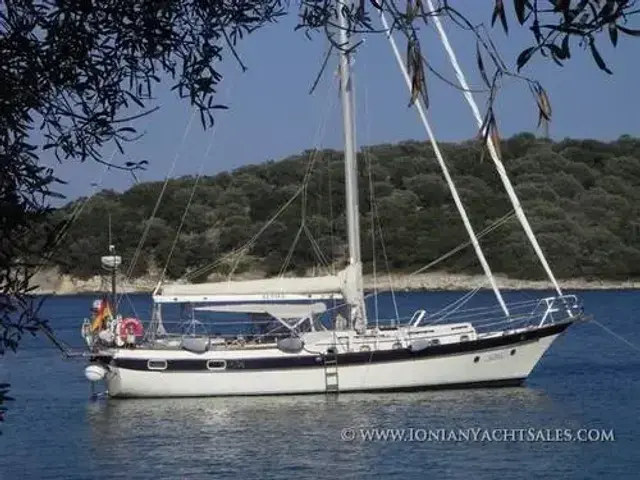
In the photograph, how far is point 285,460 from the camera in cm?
2091

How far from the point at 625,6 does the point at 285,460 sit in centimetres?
1759

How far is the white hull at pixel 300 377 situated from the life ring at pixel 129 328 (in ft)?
1.35

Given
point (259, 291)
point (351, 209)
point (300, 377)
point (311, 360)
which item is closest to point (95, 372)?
point (259, 291)

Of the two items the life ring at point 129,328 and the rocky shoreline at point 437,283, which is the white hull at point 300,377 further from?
the rocky shoreline at point 437,283

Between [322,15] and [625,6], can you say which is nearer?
[625,6]

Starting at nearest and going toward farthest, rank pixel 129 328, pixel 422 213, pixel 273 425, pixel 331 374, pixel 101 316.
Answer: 1. pixel 273 425
2. pixel 331 374
3. pixel 129 328
4. pixel 101 316
5. pixel 422 213

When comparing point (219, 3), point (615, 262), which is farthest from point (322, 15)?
point (615, 262)

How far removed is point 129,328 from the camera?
2850 cm

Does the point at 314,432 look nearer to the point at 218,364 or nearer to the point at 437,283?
the point at 218,364

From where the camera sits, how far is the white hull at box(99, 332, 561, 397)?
91.2ft

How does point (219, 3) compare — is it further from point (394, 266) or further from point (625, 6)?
point (394, 266)

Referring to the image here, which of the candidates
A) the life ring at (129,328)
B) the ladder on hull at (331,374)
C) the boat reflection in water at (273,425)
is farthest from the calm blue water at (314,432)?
the life ring at (129,328)

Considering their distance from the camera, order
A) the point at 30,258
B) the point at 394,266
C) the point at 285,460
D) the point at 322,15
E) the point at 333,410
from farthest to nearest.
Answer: the point at 394,266
the point at 333,410
the point at 285,460
the point at 322,15
the point at 30,258

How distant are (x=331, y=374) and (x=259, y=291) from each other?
220 centimetres
